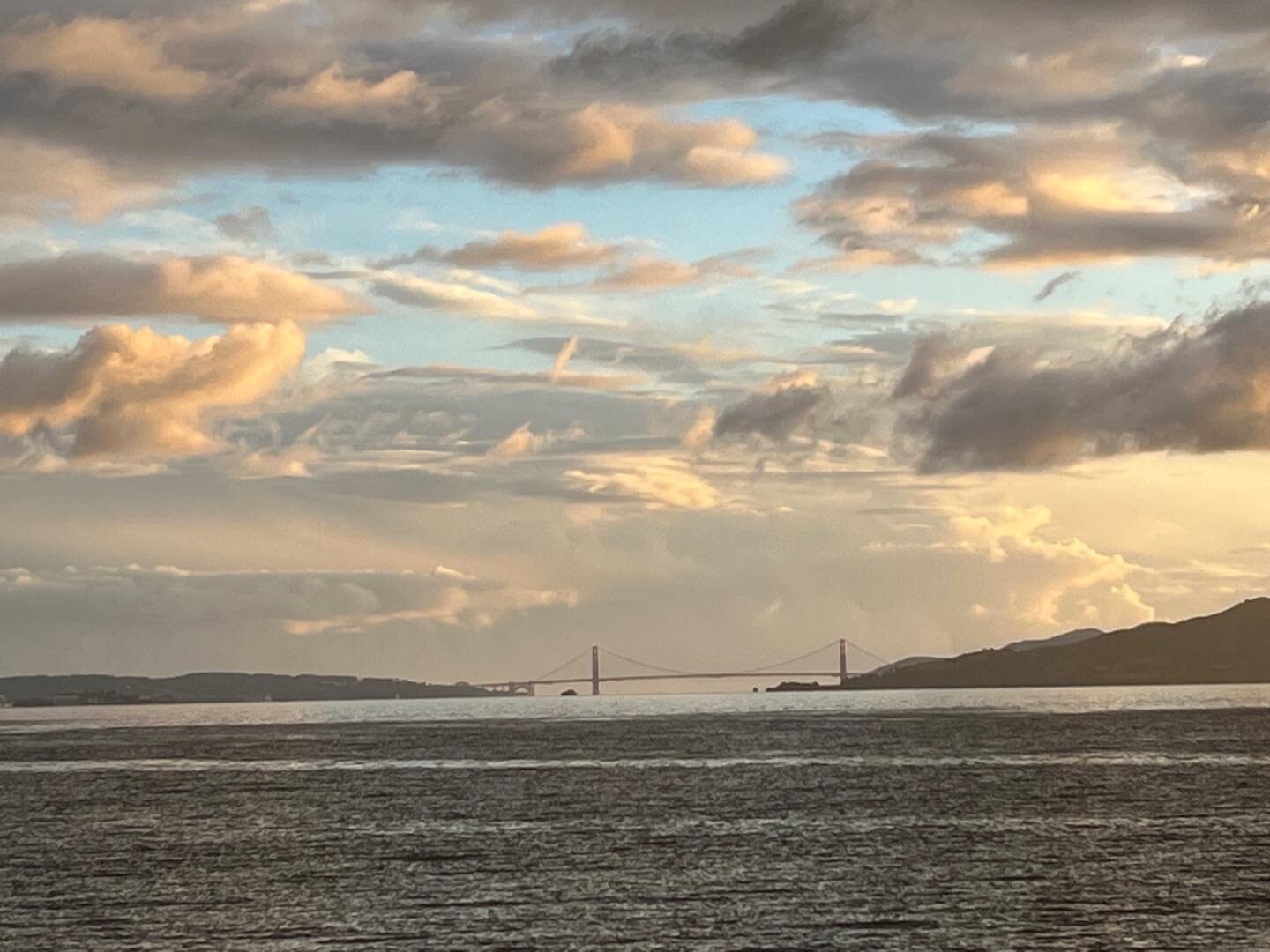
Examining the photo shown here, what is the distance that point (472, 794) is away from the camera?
116625 mm

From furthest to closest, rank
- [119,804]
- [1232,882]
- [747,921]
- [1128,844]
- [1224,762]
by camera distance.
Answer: [1224,762], [119,804], [1128,844], [1232,882], [747,921]

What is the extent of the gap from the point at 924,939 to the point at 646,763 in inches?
3974

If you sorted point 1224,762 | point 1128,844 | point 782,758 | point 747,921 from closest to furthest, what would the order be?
point 747,921
point 1128,844
point 1224,762
point 782,758

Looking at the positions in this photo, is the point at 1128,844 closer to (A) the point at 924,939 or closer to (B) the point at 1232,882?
(B) the point at 1232,882

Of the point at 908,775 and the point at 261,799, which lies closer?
the point at 261,799

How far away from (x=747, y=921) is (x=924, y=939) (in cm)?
674

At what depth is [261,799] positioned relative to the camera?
382 ft

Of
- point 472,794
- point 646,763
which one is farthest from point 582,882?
point 646,763

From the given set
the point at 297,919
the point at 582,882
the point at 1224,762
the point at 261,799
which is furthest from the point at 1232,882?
the point at 1224,762

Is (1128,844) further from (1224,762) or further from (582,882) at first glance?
(1224,762)

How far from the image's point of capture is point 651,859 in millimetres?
74812

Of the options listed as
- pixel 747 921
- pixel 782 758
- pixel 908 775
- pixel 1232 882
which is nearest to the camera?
pixel 747 921

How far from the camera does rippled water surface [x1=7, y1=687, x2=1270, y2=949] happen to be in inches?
2206

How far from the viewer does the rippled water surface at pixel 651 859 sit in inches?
2206
